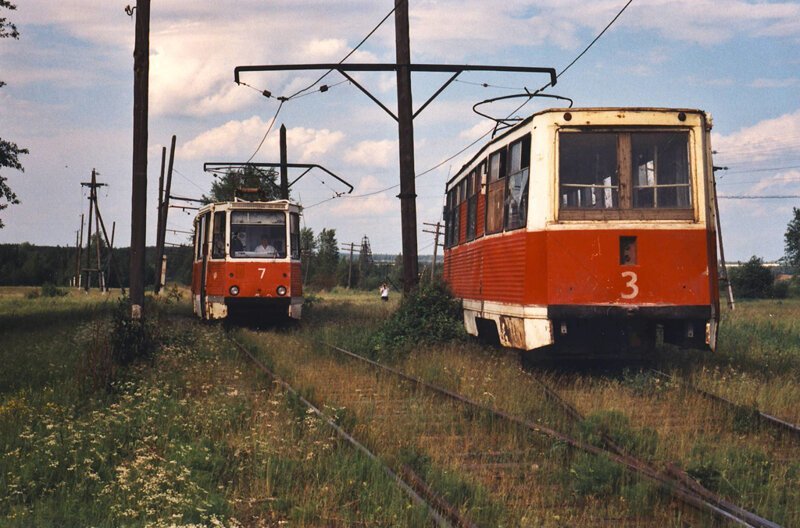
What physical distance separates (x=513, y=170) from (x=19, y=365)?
7403mm

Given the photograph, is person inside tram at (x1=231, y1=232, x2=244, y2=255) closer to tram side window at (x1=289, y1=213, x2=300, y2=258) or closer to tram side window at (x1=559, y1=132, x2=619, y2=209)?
tram side window at (x1=289, y1=213, x2=300, y2=258)

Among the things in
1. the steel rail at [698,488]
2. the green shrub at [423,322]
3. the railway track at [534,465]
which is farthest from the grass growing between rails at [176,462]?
the green shrub at [423,322]

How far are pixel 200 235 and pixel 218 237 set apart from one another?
1.95 meters

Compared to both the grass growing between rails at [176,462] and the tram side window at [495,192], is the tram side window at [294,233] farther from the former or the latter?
the grass growing between rails at [176,462]

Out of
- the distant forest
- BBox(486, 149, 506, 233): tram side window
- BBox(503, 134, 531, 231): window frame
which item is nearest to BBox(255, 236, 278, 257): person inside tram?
BBox(486, 149, 506, 233): tram side window

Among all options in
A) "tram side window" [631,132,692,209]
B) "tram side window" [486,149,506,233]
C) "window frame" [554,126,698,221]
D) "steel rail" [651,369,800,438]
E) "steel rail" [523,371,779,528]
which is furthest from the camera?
"tram side window" [486,149,506,233]

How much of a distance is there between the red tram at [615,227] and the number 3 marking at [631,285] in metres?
0.01

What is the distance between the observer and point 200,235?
2212 centimetres

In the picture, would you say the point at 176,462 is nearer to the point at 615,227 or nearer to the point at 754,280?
the point at 615,227

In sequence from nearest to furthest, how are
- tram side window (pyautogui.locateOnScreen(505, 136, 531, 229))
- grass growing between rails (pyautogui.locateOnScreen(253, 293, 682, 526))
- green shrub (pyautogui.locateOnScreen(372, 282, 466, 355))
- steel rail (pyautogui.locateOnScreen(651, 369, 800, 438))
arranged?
grass growing between rails (pyautogui.locateOnScreen(253, 293, 682, 526)) < steel rail (pyautogui.locateOnScreen(651, 369, 800, 438)) < tram side window (pyautogui.locateOnScreen(505, 136, 531, 229)) < green shrub (pyautogui.locateOnScreen(372, 282, 466, 355))

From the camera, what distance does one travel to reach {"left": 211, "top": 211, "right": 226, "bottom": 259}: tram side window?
798 inches

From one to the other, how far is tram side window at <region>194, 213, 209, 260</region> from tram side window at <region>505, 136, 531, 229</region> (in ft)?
36.0

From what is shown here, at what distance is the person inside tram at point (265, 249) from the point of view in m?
20.4

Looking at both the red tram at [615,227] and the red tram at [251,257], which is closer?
the red tram at [615,227]
